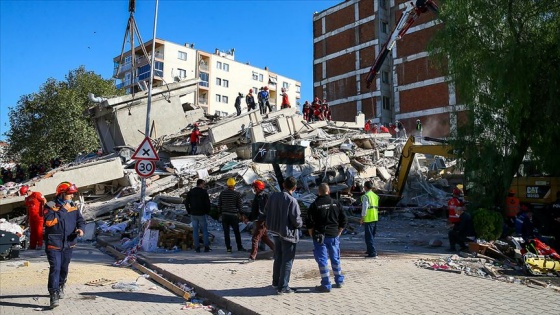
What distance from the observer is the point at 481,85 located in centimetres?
1154

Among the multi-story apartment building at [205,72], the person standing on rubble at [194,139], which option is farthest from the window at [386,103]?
the person standing on rubble at [194,139]

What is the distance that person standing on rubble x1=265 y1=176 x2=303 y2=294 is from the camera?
6055 mm

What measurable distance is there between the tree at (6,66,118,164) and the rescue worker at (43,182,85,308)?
86.7 ft

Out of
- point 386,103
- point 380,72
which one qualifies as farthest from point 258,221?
point 380,72

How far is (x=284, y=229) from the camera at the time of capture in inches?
238

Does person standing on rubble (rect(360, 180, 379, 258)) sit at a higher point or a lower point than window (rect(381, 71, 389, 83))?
lower

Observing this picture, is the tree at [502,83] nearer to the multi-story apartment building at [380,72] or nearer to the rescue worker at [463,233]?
the rescue worker at [463,233]

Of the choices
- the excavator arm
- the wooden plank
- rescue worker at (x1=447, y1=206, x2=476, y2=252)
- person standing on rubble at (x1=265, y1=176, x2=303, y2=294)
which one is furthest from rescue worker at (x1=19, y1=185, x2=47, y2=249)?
the excavator arm

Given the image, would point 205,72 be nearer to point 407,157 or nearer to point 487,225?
point 407,157

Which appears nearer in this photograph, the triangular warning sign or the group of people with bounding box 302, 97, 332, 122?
the triangular warning sign

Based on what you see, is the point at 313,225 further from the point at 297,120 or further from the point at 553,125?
the point at 297,120

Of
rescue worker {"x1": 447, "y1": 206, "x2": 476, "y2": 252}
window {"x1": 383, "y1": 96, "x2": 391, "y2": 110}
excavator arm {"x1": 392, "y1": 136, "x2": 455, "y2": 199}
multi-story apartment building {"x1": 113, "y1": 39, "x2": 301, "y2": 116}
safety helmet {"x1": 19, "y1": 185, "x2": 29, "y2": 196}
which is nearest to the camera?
rescue worker {"x1": 447, "y1": 206, "x2": 476, "y2": 252}

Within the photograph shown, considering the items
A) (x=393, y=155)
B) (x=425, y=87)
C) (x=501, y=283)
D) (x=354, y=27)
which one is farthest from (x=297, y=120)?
(x=354, y=27)

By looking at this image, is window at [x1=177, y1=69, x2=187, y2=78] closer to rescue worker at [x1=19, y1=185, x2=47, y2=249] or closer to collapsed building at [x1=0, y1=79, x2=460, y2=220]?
collapsed building at [x1=0, y1=79, x2=460, y2=220]
